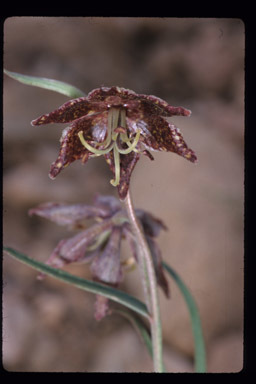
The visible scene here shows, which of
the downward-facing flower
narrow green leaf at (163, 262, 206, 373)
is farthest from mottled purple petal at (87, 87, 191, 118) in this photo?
narrow green leaf at (163, 262, 206, 373)

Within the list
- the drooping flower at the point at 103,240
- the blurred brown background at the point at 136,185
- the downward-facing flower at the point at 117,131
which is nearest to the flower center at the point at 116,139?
the downward-facing flower at the point at 117,131

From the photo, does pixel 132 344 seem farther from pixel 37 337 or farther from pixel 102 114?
pixel 102 114

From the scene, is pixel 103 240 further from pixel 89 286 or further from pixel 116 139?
pixel 116 139

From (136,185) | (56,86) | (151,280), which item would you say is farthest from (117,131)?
(136,185)

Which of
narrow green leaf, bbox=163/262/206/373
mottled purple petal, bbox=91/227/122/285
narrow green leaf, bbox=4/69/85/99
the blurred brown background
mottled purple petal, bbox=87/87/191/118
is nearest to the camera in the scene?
mottled purple petal, bbox=87/87/191/118

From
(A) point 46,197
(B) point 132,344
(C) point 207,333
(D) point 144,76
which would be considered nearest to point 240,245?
(C) point 207,333

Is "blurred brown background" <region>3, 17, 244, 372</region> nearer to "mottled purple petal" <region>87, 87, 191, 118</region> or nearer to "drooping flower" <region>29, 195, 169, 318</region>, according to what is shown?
"drooping flower" <region>29, 195, 169, 318</region>
